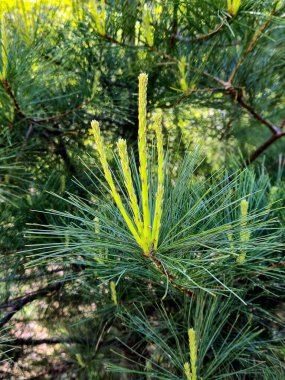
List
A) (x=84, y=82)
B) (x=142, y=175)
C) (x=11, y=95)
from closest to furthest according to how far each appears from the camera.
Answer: (x=142, y=175) < (x=11, y=95) < (x=84, y=82)

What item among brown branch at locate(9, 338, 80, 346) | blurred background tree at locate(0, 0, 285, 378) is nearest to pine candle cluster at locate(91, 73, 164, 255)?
blurred background tree at locate(0, 0, 285, 378)

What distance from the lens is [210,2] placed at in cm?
60

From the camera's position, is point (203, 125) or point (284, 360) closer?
point (284, 360)

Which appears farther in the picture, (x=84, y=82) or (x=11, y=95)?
(x=84, y=82)

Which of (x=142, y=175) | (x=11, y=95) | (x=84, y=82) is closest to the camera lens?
(x=142, y=175)

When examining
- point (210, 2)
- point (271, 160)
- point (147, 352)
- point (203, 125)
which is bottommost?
point (147, 352)

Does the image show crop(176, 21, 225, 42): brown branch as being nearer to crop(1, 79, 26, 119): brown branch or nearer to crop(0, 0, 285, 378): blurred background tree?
crop(0, 0, 285, 378): blurred background tree

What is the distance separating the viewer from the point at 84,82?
734 millimetres

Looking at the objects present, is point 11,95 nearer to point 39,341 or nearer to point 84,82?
point 84,82

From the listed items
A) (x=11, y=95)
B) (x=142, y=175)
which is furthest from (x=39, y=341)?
(x=142, y=175)

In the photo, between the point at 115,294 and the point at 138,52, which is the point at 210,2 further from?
the point at 115,294

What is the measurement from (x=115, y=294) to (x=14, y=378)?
284mm

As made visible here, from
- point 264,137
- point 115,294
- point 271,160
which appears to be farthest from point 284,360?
point 264,137

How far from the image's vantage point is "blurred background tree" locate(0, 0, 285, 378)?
2.13ft
